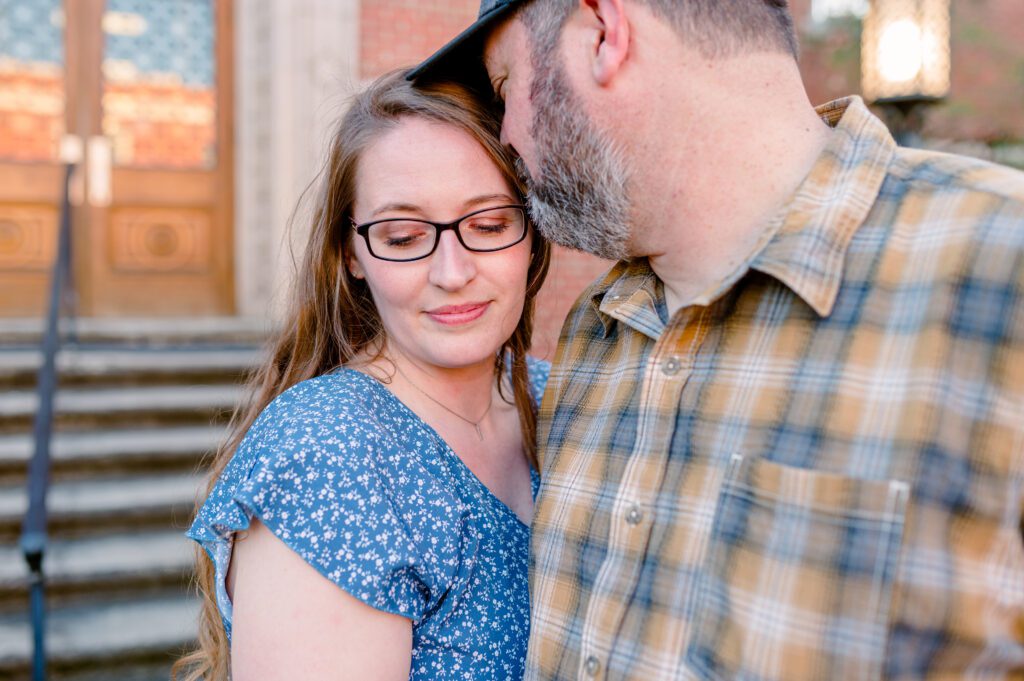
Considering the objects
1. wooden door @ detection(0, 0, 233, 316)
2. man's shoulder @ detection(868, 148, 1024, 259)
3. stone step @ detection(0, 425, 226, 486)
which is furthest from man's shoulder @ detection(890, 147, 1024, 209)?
wooden door @ detection(0, 0, 233, 316)

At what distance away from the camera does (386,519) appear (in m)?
1.39

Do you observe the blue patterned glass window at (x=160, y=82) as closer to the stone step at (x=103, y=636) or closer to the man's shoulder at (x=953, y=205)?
the stone step at (x=103, y=636)

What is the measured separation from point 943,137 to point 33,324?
7058 mm

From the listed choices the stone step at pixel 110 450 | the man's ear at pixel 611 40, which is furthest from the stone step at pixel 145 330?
the man's ear at pixel 611 40

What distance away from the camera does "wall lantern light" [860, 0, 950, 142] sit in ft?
15.9

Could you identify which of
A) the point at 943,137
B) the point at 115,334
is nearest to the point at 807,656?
the point at 115,334

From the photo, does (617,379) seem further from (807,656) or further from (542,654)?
(807,656)

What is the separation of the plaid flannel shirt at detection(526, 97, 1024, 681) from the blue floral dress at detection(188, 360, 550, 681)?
11cm

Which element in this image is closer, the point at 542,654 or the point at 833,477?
the point at 833,477

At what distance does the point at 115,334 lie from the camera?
528 centimetres

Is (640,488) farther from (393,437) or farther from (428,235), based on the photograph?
(428,235)

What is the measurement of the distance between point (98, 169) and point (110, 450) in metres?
2.30

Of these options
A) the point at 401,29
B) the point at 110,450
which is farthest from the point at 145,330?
the point at 401,29

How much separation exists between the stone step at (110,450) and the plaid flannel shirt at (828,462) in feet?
11.0
